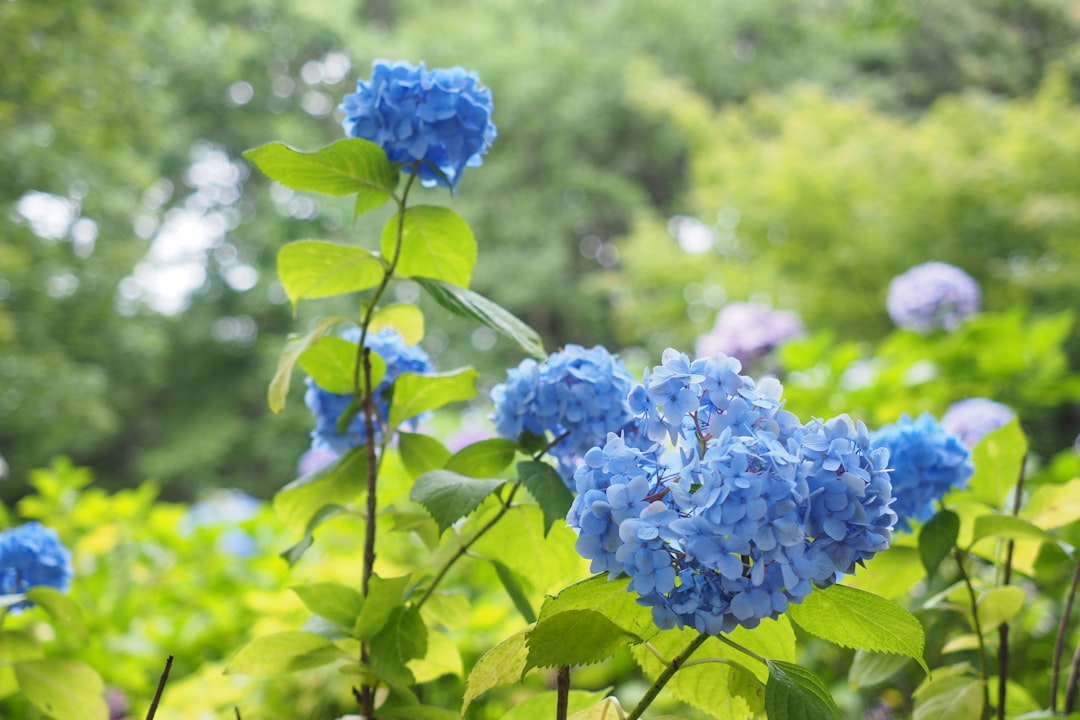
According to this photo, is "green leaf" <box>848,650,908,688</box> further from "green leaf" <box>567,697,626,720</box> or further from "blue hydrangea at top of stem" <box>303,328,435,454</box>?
"blue hydrangea at top of stem" <box>303,328,435,454</box>

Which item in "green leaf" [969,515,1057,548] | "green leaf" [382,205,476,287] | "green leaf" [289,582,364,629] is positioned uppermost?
"green leaf" [382,205,476,287]

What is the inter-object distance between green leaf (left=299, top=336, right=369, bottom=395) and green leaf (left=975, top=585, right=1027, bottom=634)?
709mm

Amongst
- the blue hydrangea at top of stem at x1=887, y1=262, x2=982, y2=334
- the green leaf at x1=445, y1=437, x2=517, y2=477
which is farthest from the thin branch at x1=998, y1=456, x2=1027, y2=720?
the blue hydrangea at top of stem at x1=887, y1=262, x2=982, y2=334

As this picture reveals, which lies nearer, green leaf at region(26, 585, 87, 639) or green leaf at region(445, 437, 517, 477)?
green leaf at region(445, 437, 517, 477)

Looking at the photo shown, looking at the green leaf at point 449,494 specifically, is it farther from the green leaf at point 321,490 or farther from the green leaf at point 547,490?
the green leaf at point 321,490

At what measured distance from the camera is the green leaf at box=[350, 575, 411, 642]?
82 centimetres

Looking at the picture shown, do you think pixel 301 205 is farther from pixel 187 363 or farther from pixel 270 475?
pixel 270 475

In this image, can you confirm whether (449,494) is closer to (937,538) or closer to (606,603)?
(606,603)

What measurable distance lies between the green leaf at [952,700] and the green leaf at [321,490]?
0.67 meters

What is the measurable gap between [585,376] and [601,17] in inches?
444

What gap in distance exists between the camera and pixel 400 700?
0.89m

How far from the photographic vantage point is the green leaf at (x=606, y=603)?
0.61 metres

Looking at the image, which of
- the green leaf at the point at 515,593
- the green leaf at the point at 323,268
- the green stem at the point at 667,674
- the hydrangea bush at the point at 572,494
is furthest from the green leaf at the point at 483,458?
the green stem at the point at 667,674

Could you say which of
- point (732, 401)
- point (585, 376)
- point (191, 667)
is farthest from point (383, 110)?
point (191, 667)
